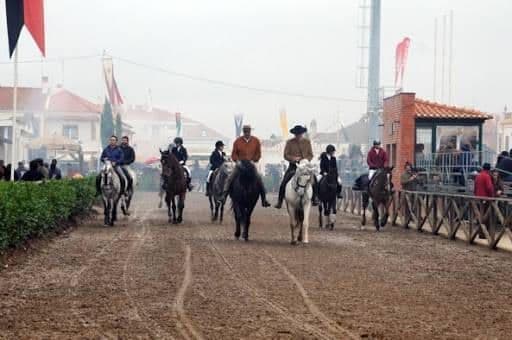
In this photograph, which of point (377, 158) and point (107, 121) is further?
point (107, 121)

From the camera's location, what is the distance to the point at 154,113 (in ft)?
466

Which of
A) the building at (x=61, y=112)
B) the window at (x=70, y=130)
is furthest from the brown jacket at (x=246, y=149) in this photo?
the window at (x=70, y=130)

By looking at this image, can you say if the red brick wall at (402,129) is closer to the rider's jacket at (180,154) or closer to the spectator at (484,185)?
the rider's jacket at (180,154)

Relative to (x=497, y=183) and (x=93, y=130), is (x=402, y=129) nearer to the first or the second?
(x=497, y=183)

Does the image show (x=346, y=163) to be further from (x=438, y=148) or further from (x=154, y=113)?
(x=154, y=113)

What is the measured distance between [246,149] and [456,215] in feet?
19.6

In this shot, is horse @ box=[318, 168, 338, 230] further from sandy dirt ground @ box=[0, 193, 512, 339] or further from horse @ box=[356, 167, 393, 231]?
sandy dirt ground @ box=[0, 193, 512, 339]

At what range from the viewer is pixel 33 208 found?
1803 cm

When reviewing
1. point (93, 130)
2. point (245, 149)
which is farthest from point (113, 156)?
point (93, 130)

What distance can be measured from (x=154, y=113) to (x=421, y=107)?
357ft

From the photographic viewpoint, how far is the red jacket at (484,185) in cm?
2270

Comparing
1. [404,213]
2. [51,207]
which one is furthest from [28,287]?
[404,213]

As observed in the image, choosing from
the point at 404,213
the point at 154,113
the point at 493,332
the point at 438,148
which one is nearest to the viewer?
the point at 493,332

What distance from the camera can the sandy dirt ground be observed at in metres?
9.57
